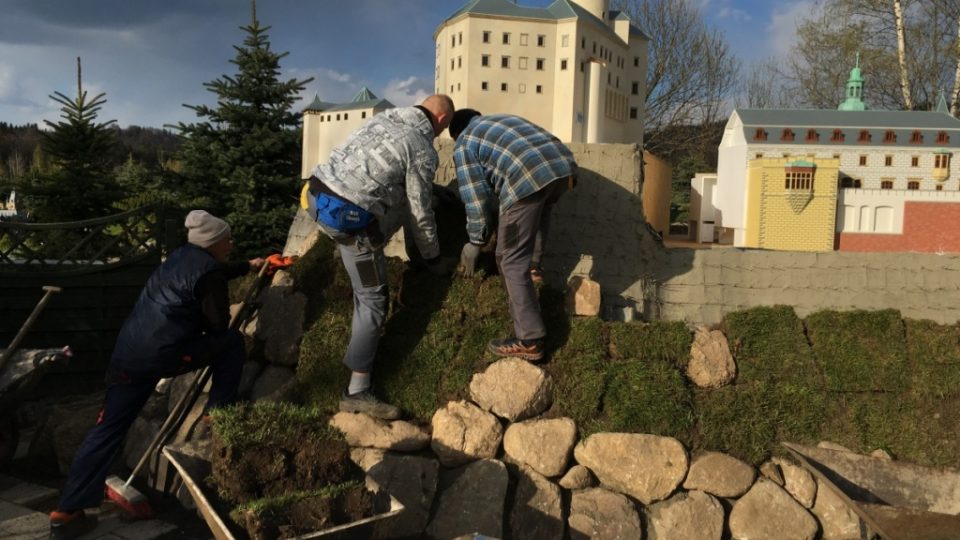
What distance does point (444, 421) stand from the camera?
3715 millimetres

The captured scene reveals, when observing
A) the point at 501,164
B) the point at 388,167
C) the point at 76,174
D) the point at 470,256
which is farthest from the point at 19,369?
the point at 76,174

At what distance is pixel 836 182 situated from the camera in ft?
64.0

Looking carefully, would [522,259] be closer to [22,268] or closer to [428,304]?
[428,304]

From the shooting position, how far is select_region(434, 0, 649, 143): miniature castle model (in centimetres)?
2798

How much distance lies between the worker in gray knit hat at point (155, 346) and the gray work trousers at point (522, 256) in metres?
1.58

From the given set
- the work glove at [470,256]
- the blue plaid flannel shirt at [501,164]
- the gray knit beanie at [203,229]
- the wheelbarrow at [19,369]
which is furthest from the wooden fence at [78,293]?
the blue plaid flannel shirt at [501,164]

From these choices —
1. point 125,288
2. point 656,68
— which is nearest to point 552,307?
point 125,288

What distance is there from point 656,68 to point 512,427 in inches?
1376

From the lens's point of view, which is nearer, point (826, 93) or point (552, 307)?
point (552, 307)

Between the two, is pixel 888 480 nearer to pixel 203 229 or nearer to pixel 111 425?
pixel 203 229

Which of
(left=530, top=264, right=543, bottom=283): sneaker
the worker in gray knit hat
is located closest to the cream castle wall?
(left=530, top=264, right=543, bottom=283): sneaker

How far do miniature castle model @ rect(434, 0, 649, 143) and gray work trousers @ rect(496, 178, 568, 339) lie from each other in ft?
81.2

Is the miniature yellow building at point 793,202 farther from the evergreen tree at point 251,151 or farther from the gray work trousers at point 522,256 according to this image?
the gray work trousers at point 522,256

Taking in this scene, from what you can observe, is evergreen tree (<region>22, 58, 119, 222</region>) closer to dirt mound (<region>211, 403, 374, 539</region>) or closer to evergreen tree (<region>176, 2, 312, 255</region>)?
evergreen tree (<region>176, 2, 312, 255</region>)
